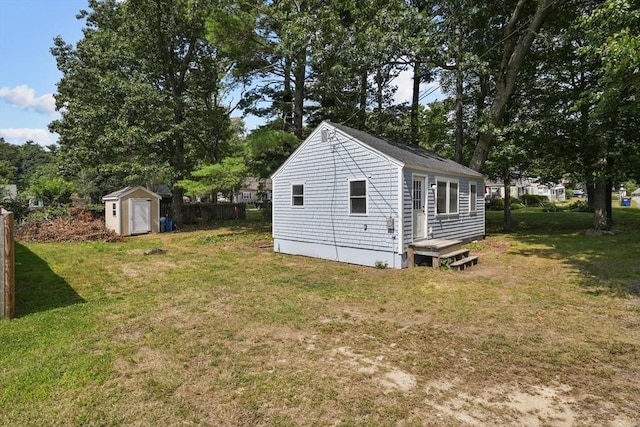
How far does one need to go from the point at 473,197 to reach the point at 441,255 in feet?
17.0

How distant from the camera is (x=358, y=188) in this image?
9.93m

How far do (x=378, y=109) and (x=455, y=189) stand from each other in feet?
27.9

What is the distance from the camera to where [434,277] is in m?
7.88

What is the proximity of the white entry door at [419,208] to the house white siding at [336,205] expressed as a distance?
1.00 m

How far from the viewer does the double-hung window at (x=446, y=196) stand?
10.7m

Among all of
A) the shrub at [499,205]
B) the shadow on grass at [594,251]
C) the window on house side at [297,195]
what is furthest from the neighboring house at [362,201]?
the shrub at [499,205]

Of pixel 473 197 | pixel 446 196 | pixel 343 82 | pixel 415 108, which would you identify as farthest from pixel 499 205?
pixel 446 196

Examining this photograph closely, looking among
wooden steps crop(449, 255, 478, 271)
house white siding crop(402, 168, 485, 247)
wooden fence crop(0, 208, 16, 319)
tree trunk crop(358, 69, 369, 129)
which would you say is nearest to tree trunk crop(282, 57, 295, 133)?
tree trunk crop(358, 69, 369, 129)

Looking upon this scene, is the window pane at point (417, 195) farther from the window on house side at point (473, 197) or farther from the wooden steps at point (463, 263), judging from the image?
the window on house side at point (473, 197)

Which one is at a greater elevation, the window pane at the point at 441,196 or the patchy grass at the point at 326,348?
the window pane at the point at 441,196

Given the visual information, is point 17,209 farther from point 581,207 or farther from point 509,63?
point 581,207

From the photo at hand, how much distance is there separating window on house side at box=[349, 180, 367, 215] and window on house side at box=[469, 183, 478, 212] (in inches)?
201

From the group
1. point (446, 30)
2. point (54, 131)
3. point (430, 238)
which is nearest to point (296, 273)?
point (430, 238)

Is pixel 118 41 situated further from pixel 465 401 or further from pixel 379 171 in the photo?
pixel 465 401
